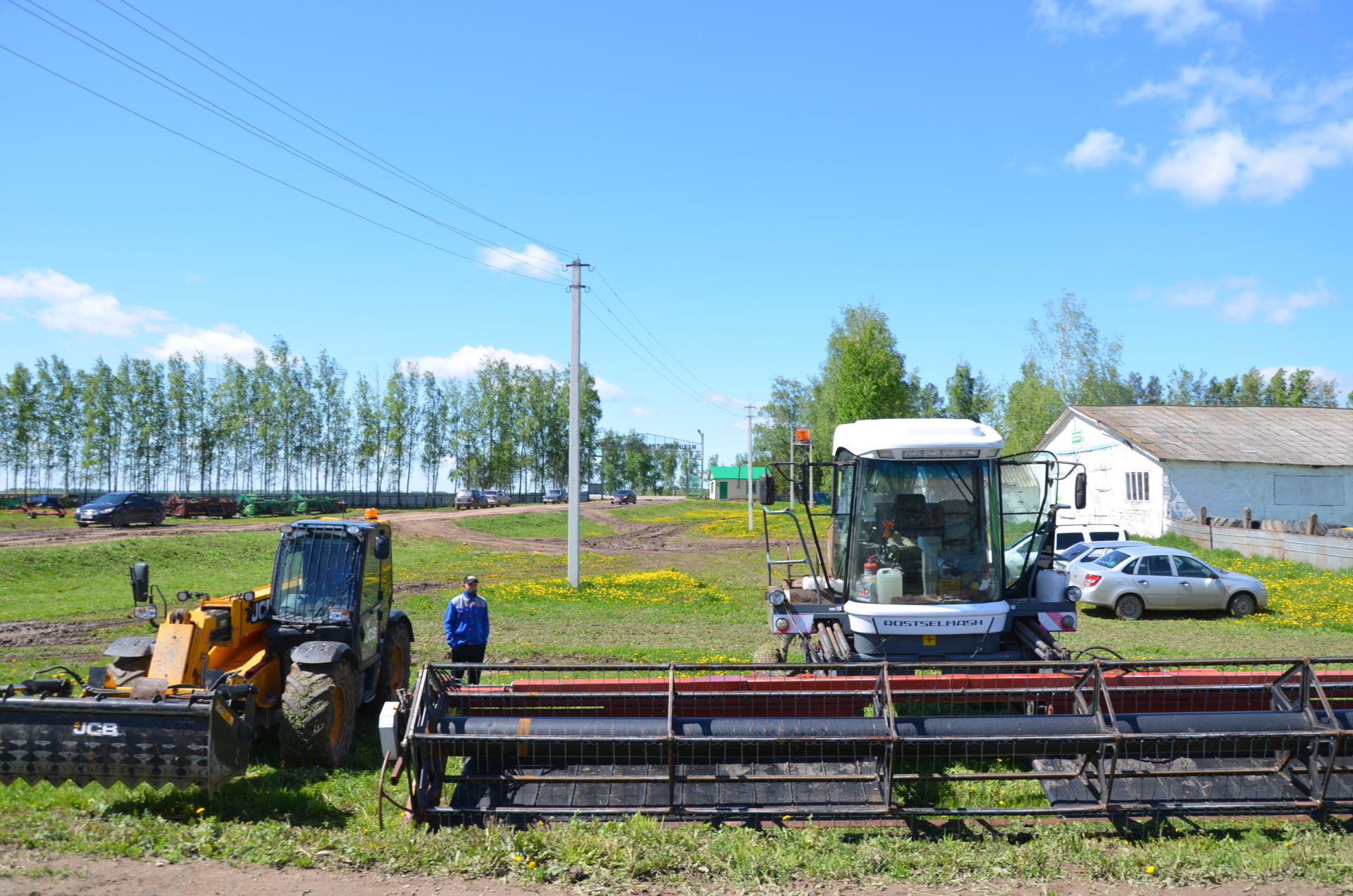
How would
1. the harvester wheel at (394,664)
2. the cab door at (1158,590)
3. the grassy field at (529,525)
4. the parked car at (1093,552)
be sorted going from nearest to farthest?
the harvester wheel at (394,664)
the cab door at (1158,590)
the parked car at (1093,552)
the grassy field at (529,525)

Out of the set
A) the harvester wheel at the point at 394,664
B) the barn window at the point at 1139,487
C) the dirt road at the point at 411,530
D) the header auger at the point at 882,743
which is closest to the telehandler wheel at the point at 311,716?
the header auger at the point at 882,743

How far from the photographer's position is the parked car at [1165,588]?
1884 cm

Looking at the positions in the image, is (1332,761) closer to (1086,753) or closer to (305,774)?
(1086,753)

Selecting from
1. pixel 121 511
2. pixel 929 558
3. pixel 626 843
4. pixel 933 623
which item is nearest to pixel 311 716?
pixel 626 843

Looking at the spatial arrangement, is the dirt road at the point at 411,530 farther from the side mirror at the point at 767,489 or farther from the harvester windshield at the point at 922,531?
the harvester windshield at the point at 922,531

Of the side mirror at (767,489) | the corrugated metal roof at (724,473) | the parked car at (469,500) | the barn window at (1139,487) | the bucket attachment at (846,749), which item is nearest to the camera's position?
the bucket attachment at (846,749)

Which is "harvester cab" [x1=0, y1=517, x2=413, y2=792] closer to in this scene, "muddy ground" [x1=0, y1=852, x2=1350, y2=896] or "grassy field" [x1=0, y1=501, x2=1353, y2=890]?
"grassy field" [x1=0, y1=501, x2=1353, y2=890]

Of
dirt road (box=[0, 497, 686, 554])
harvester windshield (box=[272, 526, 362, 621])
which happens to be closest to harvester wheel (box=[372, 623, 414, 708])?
harvester windshield (box=[272, 526, 362, 621])

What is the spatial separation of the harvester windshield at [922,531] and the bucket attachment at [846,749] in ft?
5.58

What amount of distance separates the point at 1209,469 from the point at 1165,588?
17.9 meters

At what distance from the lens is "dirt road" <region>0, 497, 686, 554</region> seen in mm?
31469

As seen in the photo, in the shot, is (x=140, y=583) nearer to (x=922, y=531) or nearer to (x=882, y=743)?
(x=882, y=743)

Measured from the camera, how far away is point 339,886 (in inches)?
212

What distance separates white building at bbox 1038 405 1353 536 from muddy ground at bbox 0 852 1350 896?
31.7m
